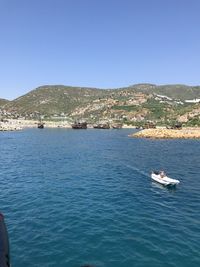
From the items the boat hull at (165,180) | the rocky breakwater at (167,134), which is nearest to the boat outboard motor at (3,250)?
the boat hull at (165,180)

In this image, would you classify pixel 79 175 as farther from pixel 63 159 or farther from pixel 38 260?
pixel 38 260

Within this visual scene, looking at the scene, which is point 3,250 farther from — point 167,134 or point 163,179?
point 167,134

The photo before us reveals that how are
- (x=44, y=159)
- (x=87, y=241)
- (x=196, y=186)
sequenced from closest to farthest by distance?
1. (x=87, y=241)
2. (x=196, y=186)
3. (x=44, y=159)

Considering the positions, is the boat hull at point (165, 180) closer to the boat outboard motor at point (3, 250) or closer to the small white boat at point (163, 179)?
the small white boat at point (163, 179)

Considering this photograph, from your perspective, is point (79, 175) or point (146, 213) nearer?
point (146, 213)

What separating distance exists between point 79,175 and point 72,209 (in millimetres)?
23296

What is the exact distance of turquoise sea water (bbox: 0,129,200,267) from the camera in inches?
1117

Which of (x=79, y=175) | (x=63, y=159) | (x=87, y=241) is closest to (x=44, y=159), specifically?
(x=63, y=159)

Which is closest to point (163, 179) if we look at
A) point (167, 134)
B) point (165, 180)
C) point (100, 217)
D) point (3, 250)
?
point (165, 180)

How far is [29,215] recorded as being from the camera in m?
39.3

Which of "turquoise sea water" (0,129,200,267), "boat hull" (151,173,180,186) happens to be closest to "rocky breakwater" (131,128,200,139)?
Result: "turquoise sea water" (0,129,200,267)

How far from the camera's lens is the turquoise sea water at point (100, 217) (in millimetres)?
28375

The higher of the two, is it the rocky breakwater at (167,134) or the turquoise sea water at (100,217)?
the rocky breakwater at (167,134)

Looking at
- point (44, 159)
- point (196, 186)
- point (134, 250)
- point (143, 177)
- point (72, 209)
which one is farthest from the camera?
point (44, 159)
